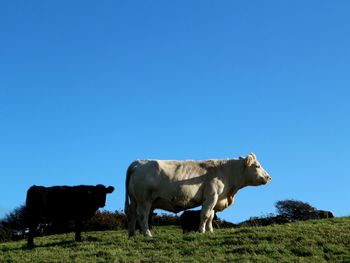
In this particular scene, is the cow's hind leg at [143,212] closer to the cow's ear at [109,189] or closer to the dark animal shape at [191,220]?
the cow's ear at [109,189]

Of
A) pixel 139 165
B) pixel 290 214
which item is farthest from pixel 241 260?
pixel 290 214

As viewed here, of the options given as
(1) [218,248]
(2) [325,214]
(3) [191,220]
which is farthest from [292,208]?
(1) [218,248]

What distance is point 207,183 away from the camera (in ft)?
70.9

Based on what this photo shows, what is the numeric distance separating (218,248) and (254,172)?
17.9ft

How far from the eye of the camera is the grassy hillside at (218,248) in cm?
1659

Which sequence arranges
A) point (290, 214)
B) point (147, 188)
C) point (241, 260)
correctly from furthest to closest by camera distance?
point (290, 214)
point (147, 188)
point (241, 260)

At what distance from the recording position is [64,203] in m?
21.7

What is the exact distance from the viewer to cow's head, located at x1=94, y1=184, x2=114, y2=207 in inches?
874

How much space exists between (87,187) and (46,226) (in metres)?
12.7

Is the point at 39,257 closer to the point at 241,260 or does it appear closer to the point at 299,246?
the point at 241,260

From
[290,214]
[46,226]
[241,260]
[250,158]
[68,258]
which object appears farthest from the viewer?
[290,214]

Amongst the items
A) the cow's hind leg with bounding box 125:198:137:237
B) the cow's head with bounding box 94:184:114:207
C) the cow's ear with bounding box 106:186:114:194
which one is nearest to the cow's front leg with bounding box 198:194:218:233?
the cow's hind leg with bounding box 125:198:137:237

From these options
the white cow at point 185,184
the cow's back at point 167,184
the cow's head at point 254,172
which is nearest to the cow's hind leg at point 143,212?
the white cow at point 185,184

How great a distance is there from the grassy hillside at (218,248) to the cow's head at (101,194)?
6.81 ft
